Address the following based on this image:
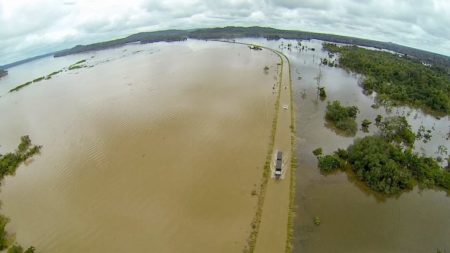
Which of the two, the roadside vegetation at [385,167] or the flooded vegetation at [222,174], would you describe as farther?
the roadside vegetation at [385,167]

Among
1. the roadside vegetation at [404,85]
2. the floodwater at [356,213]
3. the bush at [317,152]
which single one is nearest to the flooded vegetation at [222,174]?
the floodwater at [356,213]

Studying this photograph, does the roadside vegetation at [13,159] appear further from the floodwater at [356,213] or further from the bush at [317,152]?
the bush at [317,152]

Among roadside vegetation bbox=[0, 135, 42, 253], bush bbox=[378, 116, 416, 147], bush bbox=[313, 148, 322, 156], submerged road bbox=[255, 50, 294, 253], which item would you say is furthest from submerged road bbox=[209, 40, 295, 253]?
roadside vegetation bbox=[0, 135, 42, 253]

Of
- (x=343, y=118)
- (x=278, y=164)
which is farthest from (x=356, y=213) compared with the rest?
(x=343, y=118)

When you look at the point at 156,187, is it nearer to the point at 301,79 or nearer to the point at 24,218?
the point at 24,218

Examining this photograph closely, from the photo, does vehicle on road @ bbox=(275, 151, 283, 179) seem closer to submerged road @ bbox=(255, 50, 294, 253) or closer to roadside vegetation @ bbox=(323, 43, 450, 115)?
submerged road @ bbox=(255, 50, 294, 253)

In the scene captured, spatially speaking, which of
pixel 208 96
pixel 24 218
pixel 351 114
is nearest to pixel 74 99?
pixel 208 96

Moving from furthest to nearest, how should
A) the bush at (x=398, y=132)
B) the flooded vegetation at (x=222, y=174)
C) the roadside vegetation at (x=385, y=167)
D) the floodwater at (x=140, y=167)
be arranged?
the bush at (x=398, y=132) → the roadside vegetation at (x=385, y=167) → the floodwater at (x=140, y=167) → the flooded vegetation at (x=222, y=174)
